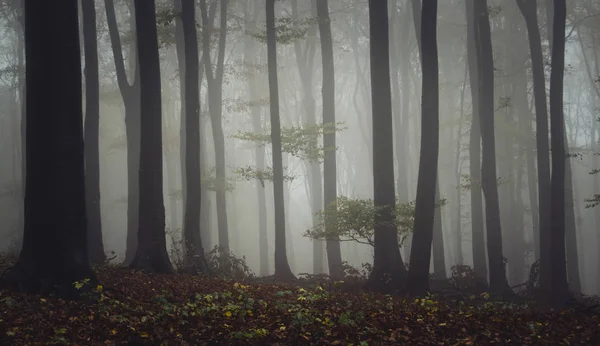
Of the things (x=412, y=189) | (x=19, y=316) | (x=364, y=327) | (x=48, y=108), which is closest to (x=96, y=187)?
(x=48, y=108)

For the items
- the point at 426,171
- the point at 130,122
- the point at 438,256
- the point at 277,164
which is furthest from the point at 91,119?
the point at 438,256

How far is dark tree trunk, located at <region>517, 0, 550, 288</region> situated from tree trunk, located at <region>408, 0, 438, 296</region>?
6171mm

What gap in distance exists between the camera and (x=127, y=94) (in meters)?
19.7

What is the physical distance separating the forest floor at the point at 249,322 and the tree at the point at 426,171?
2847 mm

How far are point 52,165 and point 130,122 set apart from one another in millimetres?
12670

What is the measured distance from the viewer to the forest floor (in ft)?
20.5

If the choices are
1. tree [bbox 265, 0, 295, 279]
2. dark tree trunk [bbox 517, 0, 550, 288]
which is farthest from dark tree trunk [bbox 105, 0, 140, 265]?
dark tree trunk [bbox 517, 0, 550, 288]

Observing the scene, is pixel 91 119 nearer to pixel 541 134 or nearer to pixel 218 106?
pixel 218 106

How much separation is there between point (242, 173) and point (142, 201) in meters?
5.89

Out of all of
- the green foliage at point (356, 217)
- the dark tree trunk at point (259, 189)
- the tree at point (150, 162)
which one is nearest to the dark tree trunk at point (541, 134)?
the green foliage at point (356, 217)

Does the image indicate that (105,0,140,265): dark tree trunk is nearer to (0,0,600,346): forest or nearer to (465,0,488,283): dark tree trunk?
(0,0,600,346): forest

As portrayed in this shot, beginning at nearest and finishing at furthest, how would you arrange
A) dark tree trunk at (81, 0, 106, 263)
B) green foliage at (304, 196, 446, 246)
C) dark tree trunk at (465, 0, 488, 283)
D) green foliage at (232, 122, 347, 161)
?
green foliage at (304, 196, 446, 246)
dark tree trunk at (81, 0, 106, 263)
green foliage at (232, 122, 347, 161)
dark tree trunk at (465, 0, 488, 283)

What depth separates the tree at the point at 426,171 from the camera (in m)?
12.6

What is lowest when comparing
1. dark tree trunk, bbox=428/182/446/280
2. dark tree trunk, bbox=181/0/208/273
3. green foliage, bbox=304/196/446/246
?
dark tree trunk, bbox=428/182/446/280
